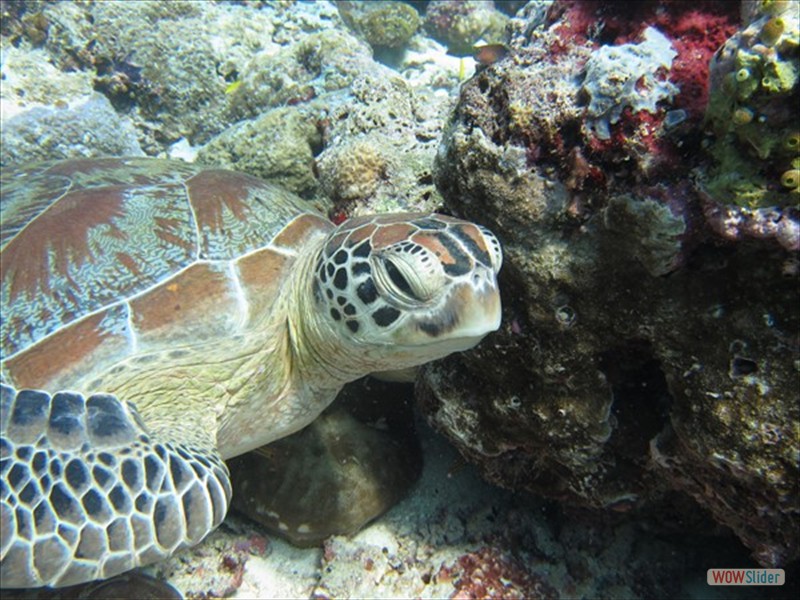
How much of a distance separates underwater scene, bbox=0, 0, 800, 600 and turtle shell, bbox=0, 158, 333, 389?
12mm

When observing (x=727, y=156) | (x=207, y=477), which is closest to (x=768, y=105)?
(x=727, y=156)

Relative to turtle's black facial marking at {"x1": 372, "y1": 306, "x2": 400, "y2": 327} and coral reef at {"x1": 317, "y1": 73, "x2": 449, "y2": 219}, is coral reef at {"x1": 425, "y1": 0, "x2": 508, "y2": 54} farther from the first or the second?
turtle's black facial marking at {"x1": 372, "y1": 306, "x2": 400, "y2": 327}

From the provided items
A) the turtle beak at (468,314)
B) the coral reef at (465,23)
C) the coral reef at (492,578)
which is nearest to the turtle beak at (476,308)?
the turtle beak at (468,314)

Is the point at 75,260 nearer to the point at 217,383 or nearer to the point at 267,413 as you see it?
the point at 217,383

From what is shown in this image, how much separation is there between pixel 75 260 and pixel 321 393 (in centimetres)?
119

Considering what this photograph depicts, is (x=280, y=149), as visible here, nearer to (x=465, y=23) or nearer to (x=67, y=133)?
(x=67, y=133)

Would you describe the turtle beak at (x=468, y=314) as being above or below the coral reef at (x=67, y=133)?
above

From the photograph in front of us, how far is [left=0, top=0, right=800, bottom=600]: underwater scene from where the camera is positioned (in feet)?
4.66

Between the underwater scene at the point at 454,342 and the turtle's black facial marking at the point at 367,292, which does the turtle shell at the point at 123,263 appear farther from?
the turtle's black facial marking at the point at 367,292

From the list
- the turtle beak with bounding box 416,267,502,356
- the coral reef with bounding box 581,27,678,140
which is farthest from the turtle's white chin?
the coral reef with bounding box 581,27,678,140

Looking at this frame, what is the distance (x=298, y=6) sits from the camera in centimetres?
688

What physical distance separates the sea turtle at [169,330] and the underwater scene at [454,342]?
0.01 metres

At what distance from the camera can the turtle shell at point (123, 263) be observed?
1901mm

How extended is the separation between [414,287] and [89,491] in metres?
1.18
